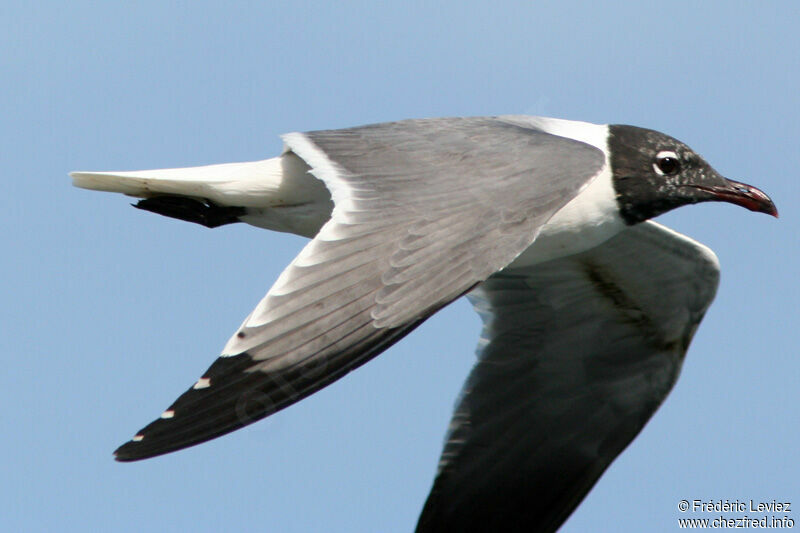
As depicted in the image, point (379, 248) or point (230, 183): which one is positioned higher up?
point (230, 183)

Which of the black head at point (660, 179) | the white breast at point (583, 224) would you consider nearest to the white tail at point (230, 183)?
the white breast at point (583, 224)

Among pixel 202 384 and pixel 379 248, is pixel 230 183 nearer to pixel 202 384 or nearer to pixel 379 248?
pixel 379 248

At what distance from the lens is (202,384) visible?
4.29m

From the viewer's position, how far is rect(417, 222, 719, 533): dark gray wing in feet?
21.9

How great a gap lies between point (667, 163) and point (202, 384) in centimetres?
275

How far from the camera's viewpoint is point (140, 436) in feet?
14.0

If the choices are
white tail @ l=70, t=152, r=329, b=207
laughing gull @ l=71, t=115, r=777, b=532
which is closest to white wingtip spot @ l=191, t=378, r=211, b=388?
laughing gull @ l=71, t=115, r=777, b=532

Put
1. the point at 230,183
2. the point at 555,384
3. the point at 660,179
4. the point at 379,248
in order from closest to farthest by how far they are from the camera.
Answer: the point at 379,248, the point at 230,183, the point at 660,179, the point at 555,384

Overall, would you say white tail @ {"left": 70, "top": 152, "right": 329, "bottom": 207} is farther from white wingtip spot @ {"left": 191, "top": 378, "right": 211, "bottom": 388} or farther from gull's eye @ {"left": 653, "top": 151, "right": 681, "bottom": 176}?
white wingtip spot @ {"left": 191, "top": 378, "right": 211, "bottom": 388}

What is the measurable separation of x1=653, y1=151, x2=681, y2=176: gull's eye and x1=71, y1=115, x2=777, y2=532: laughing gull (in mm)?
10

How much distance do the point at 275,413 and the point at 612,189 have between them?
2336 millimetres

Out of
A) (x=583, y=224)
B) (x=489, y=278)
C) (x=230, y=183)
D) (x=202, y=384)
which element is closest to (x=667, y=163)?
(x=583, y=224)

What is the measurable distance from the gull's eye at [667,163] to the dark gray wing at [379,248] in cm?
77

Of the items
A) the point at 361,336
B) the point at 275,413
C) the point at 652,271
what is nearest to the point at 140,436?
the point at 275,413
